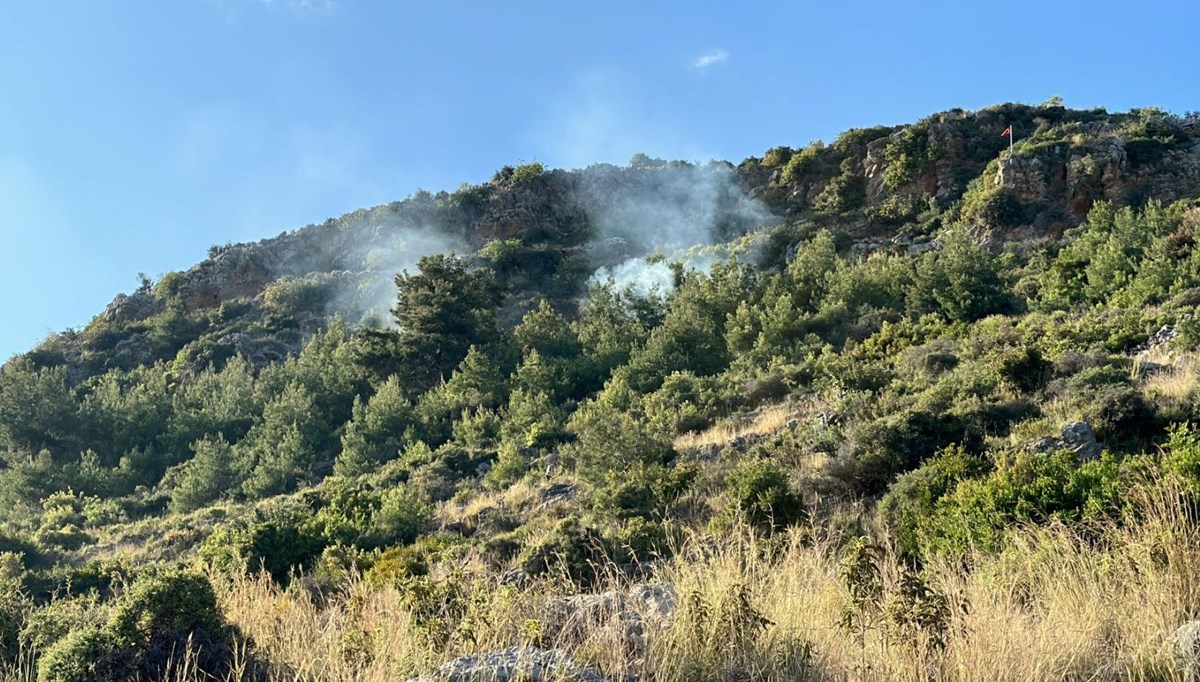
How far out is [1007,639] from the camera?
299 cm

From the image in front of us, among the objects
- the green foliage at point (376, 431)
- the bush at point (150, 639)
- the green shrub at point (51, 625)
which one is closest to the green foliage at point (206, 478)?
the green foliage at point (376, 431)

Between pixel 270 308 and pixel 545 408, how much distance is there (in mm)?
26556

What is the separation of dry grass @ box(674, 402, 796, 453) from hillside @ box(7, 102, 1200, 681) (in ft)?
0.43

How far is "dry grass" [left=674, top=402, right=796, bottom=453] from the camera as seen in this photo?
1386cm

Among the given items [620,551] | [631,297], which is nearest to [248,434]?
[631,297]

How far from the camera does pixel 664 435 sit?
14.3 metres

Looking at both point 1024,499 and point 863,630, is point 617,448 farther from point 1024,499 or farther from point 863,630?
point 863,630

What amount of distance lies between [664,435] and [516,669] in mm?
11509

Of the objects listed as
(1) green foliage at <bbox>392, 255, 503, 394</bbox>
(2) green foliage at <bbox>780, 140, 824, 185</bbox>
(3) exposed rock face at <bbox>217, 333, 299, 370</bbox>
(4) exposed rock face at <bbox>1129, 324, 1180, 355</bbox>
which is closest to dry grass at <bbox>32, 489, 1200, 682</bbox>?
(4) exposed rock face at <bbox>1129, 324, 1180, 355</bbox>

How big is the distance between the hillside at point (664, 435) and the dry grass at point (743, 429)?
132 millimetres

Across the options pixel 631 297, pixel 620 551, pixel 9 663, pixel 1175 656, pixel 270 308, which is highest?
pixel 270 308

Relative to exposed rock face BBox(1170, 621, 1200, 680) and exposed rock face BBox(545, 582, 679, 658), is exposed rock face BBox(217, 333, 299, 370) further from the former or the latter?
exposed rock face BBox(1170, 621, 1200, 680)

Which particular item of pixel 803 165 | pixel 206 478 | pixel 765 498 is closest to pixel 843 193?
pixel 803 165

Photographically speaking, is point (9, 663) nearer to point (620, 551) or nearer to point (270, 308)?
point (620, 551)
